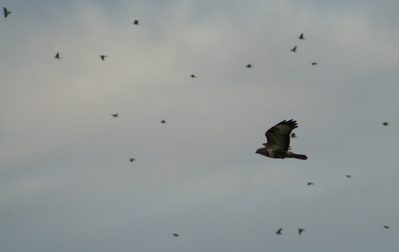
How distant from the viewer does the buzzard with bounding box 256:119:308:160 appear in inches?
991

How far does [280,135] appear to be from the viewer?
25609 millimetres

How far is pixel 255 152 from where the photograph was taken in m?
26.9

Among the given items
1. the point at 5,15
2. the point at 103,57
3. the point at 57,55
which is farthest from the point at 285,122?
the point at 5,15

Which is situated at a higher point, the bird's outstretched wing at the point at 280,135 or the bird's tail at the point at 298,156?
the bird's outstretched wing at the point at 280,135

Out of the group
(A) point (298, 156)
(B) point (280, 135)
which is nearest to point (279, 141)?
(B) point (280, 135)

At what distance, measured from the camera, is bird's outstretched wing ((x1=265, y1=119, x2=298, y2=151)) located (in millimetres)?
25109

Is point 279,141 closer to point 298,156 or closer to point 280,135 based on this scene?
point 280,135

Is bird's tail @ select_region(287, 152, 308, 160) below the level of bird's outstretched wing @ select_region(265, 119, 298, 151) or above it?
below

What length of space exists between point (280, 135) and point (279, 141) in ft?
1.40

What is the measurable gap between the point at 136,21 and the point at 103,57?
3713 mm

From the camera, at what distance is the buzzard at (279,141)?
2517 cm

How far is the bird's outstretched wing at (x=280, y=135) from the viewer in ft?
82.4

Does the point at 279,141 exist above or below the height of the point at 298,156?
above

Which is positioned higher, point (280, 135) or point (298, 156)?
point (280, 135)
